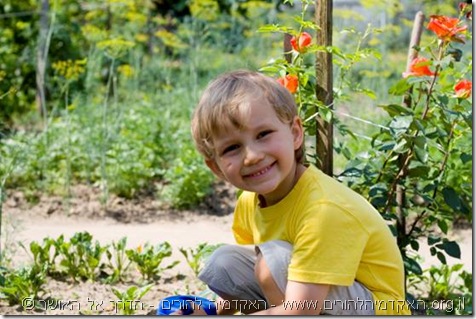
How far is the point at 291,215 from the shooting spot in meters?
2.38

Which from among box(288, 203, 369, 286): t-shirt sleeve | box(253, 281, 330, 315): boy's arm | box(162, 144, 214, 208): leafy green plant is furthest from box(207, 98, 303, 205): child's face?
box(162, 144, 214, 208): leafy green plant

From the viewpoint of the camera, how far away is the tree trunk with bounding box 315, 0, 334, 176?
2.83 metres

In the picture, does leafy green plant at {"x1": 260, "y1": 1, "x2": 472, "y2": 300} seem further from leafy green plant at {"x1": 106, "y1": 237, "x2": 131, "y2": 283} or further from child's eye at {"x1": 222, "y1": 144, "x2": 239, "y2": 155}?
leafy green plant at {"x1": 106, "y1": 237, "x2": 131, "y2": 283}

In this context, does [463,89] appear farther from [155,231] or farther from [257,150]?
[155,231]

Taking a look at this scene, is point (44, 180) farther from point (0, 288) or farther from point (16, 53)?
point (16, 53)

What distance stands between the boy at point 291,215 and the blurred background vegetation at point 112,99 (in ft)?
2.62

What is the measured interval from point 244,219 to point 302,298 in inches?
20.5

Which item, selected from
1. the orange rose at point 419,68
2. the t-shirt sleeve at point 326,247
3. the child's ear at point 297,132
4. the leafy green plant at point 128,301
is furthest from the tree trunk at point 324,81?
the leafy green plant at point 128,301

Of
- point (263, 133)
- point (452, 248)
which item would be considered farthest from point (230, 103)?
point (452, 248)

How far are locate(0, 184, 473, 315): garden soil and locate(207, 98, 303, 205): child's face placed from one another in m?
0.97

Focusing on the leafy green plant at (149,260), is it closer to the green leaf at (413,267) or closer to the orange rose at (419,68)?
the green leaf at (413,267)

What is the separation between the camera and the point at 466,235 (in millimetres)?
4590

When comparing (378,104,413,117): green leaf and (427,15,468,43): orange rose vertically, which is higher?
(427,15,468,43): orange rose

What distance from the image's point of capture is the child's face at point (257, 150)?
2.31 meters
